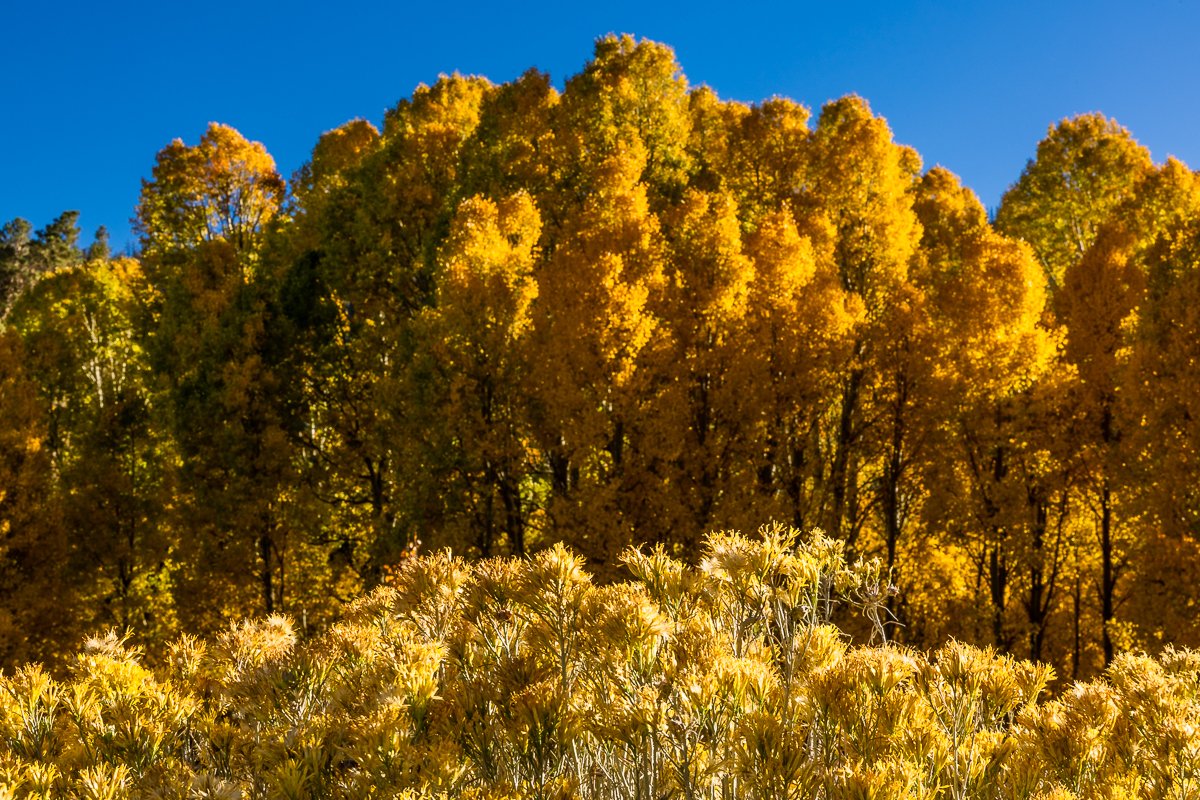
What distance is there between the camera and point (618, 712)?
2996 mm

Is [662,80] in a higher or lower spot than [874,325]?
higher

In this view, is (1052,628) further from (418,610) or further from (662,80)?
(418,610)

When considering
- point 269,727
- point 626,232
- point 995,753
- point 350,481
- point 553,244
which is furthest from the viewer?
point 350,481

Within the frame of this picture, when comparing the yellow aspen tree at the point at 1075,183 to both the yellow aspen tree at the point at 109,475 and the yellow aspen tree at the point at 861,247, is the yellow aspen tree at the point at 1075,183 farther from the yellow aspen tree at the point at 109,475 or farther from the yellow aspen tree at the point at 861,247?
the yellow aspen tree at the point at 109,475

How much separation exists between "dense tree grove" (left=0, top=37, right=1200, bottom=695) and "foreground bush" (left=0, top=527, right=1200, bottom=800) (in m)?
9.29

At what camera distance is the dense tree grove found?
15836 millimetres

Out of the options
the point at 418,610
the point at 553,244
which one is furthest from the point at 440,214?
the point at 418,610

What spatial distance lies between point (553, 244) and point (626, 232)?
485 centimetres

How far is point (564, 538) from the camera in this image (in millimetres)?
15234

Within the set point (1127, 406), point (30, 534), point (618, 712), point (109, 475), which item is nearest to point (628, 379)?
point (1127, 406)

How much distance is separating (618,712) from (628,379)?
12781mm

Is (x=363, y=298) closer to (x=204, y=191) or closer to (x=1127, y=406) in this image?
(x=204, y=191)

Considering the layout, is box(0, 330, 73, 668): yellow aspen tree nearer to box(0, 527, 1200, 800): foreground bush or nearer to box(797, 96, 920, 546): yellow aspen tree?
box(0, 527, 1200, 800): foreground bush

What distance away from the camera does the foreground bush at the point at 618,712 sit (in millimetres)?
2910
